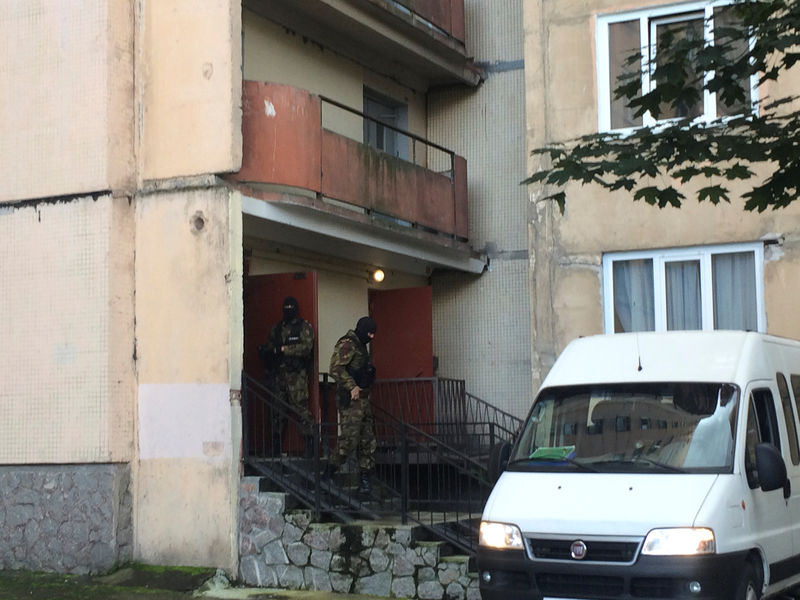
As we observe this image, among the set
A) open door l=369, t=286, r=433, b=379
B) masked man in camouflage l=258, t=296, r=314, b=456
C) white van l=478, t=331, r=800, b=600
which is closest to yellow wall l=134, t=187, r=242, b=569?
masked man in camouflage l=258, t=296, r=314, b=456

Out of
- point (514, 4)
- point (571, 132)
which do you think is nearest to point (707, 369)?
point (571, 132)

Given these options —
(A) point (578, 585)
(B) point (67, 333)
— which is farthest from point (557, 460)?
(B) point (67, 333)

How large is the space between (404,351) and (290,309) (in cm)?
311

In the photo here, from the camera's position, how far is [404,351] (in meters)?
15.4

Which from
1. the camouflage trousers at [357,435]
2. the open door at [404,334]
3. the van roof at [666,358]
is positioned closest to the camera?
the van roof at [666,358]

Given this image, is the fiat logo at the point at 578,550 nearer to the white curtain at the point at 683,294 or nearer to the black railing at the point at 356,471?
the black railing at the point at 356,471

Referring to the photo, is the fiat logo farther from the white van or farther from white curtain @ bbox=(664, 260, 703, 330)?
white curtain @ bbox=(664, 260, 703, 330)

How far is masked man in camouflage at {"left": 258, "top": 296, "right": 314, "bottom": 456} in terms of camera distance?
1255cm

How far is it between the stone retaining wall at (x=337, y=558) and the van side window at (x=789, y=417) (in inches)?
117

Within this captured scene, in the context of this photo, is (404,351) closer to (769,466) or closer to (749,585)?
(769,466)

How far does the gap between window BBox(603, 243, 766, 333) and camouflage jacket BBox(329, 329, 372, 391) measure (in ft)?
9.76

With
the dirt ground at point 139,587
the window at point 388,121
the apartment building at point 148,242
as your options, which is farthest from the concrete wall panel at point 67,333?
the window at point 388,121

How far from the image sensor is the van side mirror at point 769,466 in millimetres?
7832

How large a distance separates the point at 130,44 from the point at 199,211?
2135 millimetres
